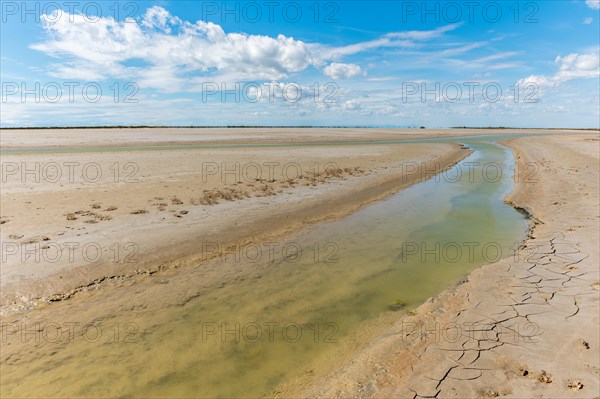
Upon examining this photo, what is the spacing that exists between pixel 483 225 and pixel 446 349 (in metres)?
9.85

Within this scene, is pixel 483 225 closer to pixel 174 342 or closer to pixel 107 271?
pixel 174 342

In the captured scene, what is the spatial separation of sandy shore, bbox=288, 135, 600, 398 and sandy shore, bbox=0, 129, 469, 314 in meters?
6.67

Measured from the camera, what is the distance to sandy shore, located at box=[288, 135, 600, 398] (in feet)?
15.5

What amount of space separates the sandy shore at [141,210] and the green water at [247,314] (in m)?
1.17

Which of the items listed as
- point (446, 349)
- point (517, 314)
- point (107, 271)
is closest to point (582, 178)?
point (517, 314)

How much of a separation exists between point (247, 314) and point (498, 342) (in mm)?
4944

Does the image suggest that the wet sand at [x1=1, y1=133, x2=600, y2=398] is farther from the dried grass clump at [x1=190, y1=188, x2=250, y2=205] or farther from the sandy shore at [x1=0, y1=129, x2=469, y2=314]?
the dried grass clump at [x1=190, y1=188, x2=250, y2=205]

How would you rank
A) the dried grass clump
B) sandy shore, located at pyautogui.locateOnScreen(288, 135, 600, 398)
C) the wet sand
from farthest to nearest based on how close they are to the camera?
the dried grass clump
the wet sand
sandy shore, located at pyautogui.locateOnScreen(288, 135, 600, 398)

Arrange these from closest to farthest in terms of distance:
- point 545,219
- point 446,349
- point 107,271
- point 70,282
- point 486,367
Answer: point 486,367 < point 446,349 < point 70,282 < point 107,271 < point 545,219

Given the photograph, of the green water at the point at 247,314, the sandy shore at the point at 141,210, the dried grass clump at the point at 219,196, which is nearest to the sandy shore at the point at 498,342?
the green water at the point at 247,314

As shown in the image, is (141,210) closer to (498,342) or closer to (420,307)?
(420,307)

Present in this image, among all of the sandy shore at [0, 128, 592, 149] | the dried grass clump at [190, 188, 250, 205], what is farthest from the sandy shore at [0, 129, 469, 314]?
the sandy shore at [0, 128, 592, 149]

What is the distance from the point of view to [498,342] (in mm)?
5652

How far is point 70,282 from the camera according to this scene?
8.47m
